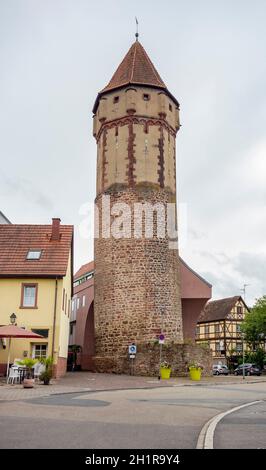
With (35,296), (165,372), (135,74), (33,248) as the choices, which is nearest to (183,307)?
(165,372)

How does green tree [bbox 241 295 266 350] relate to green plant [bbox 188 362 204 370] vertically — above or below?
above

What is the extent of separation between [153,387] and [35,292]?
8.22m

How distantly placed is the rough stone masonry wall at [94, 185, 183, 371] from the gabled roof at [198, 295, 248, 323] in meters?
35.8

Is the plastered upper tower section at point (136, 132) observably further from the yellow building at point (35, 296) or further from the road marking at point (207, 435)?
the road marking at point (207, 435)

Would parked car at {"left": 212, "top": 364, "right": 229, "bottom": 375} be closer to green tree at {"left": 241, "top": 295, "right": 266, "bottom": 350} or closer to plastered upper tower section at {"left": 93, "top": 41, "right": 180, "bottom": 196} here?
green tree at {"left": 241, "top": 295, "right": 266, "bottom": 350}

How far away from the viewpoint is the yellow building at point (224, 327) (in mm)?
65750

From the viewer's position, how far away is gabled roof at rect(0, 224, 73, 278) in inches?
1009

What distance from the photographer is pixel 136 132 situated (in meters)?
33.2

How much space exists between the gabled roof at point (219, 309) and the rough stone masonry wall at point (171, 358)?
38.2 m

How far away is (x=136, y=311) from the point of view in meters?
30.5

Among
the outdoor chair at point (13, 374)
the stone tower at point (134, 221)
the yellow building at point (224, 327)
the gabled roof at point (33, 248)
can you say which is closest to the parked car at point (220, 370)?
the yellow building at point (224, 327)

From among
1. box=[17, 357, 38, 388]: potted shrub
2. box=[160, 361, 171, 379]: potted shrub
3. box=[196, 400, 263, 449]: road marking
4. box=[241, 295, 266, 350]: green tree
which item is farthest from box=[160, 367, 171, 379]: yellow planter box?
box=[241, 295, 266, 350]: green tree

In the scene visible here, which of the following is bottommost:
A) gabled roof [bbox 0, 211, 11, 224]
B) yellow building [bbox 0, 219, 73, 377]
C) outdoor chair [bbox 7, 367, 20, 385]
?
outdoor chair [bbox 7, 367, 20, 385]

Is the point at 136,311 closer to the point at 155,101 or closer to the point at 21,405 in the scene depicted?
the point at 155,101
